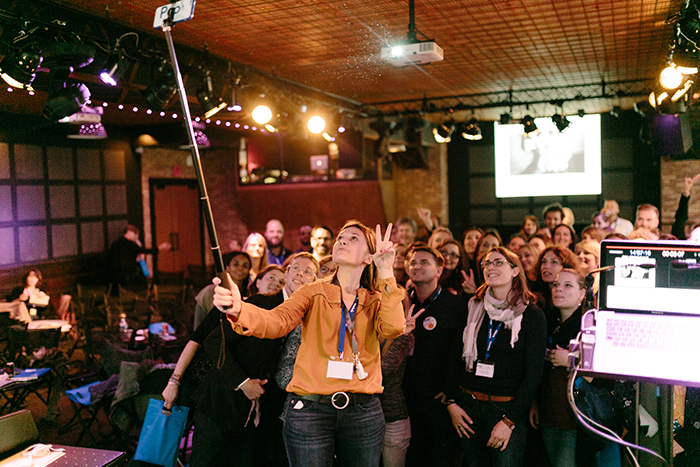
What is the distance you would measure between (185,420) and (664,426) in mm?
2331

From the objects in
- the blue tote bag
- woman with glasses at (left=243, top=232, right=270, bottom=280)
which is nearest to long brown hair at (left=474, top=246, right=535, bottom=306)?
the blue tote bag

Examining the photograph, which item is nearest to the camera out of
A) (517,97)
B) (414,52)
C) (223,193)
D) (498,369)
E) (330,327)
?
(330,327)

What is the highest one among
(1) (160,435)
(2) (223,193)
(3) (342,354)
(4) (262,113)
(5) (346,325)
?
(4) (262,113)

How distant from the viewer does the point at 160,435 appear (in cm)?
307

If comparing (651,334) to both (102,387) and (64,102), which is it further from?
(64,102)

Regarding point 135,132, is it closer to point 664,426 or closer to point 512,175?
point 512,175

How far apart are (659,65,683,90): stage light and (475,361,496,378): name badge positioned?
4282 millimetres

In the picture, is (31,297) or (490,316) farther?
(31,297)

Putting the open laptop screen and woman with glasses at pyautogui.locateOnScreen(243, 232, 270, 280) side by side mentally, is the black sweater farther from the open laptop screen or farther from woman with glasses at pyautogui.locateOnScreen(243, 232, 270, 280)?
woman with glasses at pyautogui.locateOnScreen(243, 232, 270, 280)

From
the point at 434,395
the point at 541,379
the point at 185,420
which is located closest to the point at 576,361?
the point at 541,379

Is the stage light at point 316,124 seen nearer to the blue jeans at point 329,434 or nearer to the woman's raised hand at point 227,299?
the blue jeans at point 329,434

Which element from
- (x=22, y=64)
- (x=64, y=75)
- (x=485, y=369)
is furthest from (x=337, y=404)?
(x=64, y=75)

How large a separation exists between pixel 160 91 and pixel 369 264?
11.5 ft

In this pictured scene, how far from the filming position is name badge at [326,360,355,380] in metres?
2.13
